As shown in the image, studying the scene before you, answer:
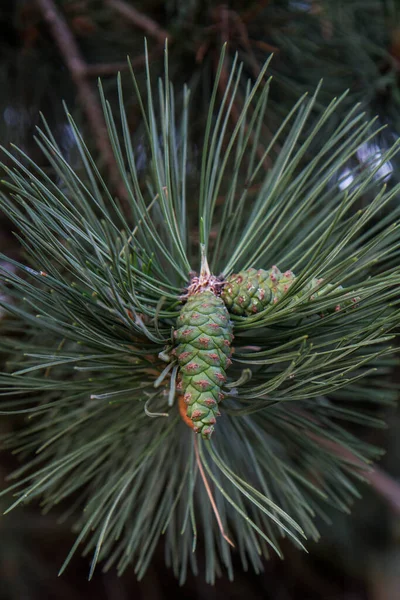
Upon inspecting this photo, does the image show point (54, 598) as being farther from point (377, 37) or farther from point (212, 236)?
point (377, 37)

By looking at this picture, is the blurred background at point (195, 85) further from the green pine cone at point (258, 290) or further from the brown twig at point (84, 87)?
the green pine cone at point (258, 290)

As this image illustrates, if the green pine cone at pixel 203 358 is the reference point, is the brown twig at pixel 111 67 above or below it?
above

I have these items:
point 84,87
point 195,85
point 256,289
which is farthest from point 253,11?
point 256,289

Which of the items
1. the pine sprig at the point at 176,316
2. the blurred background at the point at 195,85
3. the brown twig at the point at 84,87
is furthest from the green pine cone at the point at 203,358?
the brown twig at the point at 84,87

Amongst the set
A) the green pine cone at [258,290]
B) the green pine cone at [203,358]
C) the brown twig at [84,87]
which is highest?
the brown twig at [84,87]

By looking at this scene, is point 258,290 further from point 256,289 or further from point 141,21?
point 141,21

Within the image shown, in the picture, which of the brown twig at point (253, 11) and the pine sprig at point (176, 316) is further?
the brown twig at point (253, 11)
